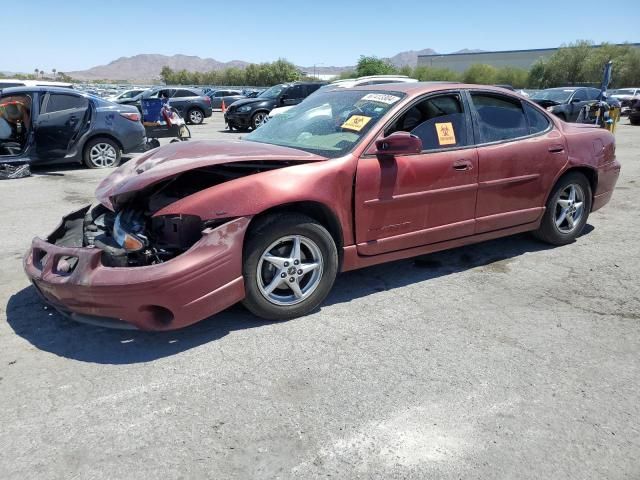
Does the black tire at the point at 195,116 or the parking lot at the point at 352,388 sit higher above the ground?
the black tire at the point at 195,116

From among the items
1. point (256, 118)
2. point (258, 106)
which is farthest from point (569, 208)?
point (258, 106)

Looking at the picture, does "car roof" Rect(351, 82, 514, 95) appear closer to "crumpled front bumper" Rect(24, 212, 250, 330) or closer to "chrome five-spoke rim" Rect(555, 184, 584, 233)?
"chrome five-spoke rim" Rect(555, 184, 584, 233)

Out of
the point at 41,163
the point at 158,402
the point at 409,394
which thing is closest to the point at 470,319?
the point at 409,394

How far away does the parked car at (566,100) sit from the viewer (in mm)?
16312

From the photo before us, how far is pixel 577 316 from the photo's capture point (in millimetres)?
3678

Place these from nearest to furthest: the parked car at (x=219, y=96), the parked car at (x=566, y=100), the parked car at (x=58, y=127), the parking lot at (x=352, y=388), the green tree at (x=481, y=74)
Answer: the parking lot at (x=352, y=388) → the parked car at (x=58, y=127) → the parked car at (x=566, y=100) → the parked car at (x=219, y=96) → the green tree at (x=481, y=74)

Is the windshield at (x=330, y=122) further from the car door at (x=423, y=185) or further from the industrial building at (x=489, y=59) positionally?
the industrial building at (x=489, y=59)

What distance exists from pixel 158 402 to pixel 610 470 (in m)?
2.17

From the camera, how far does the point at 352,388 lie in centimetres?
277

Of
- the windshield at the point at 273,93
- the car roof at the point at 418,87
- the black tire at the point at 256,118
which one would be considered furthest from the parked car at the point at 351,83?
the windshield at the point at 273,93

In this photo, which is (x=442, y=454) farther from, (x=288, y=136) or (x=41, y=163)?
(x=41, y=163)

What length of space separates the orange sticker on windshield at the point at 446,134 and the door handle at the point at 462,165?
178 millimetres

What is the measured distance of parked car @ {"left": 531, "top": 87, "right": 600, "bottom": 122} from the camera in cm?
1631

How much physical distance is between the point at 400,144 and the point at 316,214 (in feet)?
2.58
